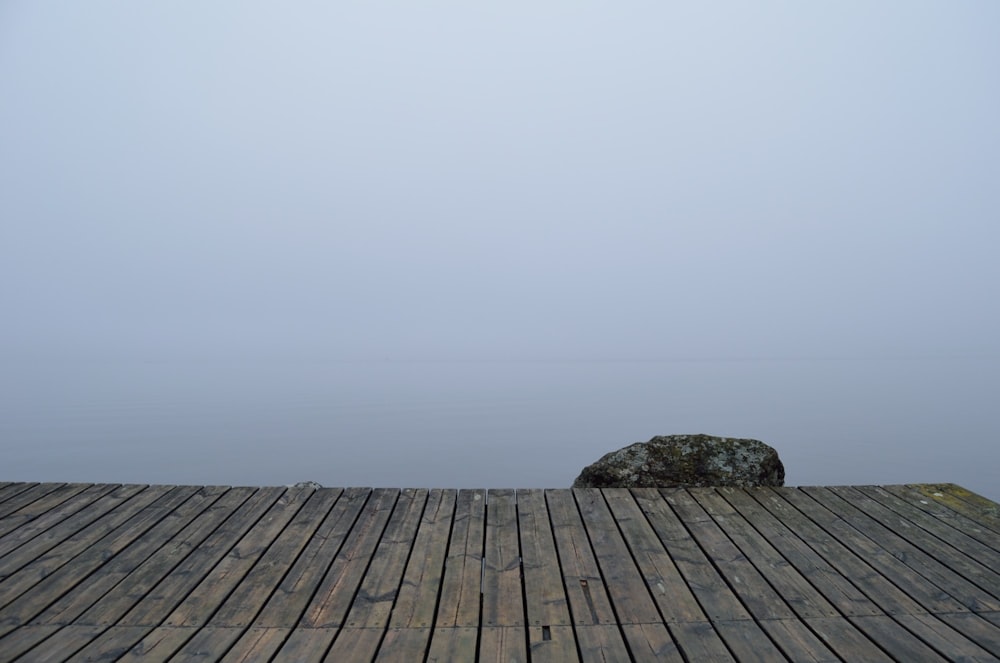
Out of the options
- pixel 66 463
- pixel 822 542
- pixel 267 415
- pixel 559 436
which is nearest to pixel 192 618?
pixel 822 542

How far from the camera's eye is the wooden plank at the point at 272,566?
295 centimetres

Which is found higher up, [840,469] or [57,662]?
[57,662]

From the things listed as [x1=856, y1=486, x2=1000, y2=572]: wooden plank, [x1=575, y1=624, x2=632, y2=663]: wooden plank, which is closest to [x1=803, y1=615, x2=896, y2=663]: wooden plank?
[x1=575, y1=624, x2=632, y2=663]: wooden plank

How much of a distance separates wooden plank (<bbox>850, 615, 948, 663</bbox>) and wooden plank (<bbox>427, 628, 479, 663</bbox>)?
186 centimetres

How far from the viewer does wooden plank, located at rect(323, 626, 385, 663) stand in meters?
2.55

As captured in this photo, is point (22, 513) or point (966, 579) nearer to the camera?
point (966, 579)

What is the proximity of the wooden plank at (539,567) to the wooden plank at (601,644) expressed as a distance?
125mm

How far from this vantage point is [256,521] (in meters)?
4.26

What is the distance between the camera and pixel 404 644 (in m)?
2.65

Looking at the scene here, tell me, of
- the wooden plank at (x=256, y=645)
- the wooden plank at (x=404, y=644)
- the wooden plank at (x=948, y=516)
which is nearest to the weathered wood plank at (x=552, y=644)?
the wooden plank at (x=404, y=644)

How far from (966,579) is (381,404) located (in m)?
33.8

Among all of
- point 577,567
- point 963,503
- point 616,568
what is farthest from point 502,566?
point 963,503

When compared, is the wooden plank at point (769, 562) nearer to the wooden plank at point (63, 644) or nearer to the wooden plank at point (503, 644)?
the wooden plank at point (503, 644)

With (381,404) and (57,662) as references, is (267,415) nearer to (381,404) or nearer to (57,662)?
(381,404)
